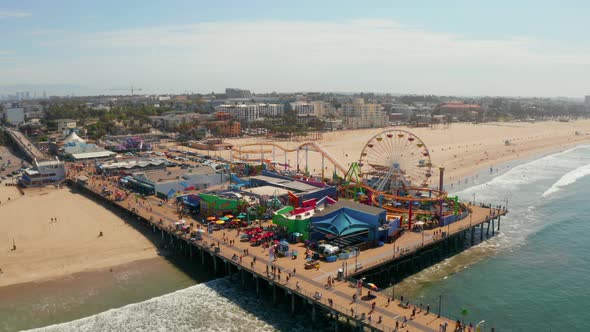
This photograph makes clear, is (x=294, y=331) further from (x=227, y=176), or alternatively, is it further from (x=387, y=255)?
(x=227, y=176)

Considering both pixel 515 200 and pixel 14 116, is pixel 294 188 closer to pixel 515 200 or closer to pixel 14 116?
pixel 515 200

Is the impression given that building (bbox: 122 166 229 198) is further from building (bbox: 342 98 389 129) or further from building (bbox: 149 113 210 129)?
building (bbox: 342 98 389 129)

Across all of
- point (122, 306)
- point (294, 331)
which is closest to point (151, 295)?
point (122, 306)

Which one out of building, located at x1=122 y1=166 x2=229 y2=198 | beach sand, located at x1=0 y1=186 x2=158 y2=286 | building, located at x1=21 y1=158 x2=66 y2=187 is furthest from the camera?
building, located at x1=21 y1=158 x2=66 y2=187

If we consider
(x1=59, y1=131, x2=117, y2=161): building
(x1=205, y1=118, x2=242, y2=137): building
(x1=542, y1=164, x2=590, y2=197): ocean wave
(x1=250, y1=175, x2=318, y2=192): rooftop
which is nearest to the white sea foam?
(x1=542, y1=164, x2=590, y2=197): ocean wave

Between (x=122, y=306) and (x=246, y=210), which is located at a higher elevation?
(x=246, y=210)

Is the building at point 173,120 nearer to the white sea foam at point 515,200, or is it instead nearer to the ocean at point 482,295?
the white sea foam at point 515,200

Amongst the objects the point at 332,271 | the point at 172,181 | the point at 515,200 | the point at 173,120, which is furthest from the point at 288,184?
the point at 173,120
